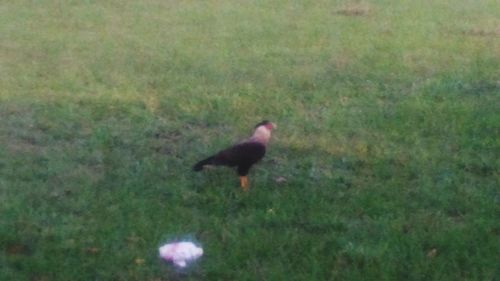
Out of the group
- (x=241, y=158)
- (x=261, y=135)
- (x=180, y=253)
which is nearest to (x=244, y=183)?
(x=241, y=158)

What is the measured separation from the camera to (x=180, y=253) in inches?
196

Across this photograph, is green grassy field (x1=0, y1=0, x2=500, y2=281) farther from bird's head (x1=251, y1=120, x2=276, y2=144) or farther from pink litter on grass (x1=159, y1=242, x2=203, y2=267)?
bird's head (x1=251, y1=120, x2=276, y2=144)

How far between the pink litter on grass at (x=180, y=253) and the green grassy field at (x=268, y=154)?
0.06 meters

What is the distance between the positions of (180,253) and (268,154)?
6.48 ft

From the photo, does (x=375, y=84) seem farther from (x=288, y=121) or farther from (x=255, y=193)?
(x=255, y=193)

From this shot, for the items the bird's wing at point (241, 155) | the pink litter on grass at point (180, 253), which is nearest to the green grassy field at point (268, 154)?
the pink litter on grass at point (180, 253)

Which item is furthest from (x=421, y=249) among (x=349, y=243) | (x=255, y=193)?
(x=255, y=193)

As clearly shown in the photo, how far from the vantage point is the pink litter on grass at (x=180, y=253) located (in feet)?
16.3

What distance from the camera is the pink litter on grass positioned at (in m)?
4.96

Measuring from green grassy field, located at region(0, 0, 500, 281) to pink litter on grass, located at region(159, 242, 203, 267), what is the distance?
0.19ft

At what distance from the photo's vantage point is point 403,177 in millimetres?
6324

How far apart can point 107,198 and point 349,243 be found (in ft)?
4.88

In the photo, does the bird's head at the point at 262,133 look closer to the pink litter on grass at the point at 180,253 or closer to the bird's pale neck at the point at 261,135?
the bird's pale neck at the point at 261,135

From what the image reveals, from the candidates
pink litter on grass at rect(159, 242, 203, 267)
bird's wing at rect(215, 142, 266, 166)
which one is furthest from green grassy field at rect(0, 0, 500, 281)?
bird's wing at rect(215, 142, 266, 166)
